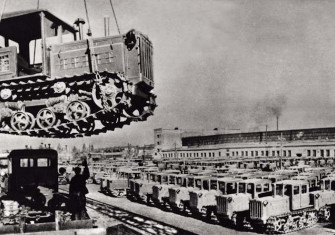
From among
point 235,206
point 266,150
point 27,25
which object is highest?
point 27,25

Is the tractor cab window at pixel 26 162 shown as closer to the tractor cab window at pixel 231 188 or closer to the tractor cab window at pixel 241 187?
the tractor cab window at pixel 231 188

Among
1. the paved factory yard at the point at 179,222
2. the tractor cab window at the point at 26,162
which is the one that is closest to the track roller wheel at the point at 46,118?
the paved factory yard at the point at 179,222

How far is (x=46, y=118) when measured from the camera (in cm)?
1094

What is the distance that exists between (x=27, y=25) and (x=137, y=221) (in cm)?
969

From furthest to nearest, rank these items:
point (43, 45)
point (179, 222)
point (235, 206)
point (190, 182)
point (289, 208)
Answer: point (190, 182)
point (179, 222)
point (235, 206)
point (289, 208)
point (43, 45)

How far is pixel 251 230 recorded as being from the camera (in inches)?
600

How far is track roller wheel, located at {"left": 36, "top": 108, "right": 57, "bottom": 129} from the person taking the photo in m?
10.9

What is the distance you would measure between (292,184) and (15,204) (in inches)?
414

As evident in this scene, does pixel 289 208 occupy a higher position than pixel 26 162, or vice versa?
pixel 26 162

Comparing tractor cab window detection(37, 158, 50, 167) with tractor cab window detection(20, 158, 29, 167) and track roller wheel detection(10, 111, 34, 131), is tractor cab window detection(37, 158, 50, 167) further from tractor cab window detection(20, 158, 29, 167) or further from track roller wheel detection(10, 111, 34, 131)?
track roller wheel detection(10, 111, 34, 131)

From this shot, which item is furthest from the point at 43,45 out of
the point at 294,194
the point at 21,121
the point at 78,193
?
the point at 294,194

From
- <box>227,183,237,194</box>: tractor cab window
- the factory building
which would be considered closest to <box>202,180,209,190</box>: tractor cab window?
<box>227,183,237,194</box>: tractor cab window

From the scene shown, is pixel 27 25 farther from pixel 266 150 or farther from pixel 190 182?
pixel 266 150

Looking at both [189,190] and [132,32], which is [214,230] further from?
[132,32]
